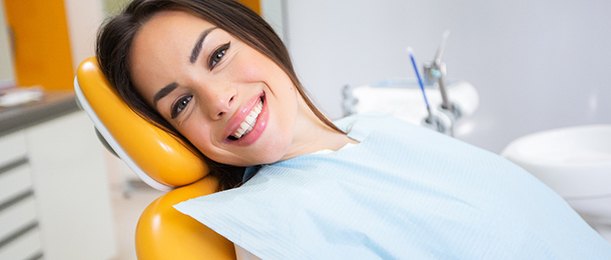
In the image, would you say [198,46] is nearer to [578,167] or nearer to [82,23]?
[578,167]

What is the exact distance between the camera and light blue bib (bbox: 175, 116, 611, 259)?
0.80m

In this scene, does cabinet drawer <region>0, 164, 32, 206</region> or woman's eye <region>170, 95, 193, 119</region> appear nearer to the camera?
woman's eye <region>170, 95, 193, 119</region>

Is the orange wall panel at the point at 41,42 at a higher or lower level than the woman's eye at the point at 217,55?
lower

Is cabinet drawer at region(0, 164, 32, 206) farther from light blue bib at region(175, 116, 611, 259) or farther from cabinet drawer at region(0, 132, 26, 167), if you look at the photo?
light blue bib at region(175, 116, 611, 259)

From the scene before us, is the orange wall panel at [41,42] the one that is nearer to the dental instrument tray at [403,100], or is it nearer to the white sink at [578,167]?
the dental instrument tray at [403,100]

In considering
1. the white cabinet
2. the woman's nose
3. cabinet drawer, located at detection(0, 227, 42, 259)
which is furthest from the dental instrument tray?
cabinet drawer, located at detection(0, 227, 42, 259)

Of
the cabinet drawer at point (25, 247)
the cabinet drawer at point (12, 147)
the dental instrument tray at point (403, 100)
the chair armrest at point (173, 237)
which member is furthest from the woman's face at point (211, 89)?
the cabinet drawer at point (25, 247)

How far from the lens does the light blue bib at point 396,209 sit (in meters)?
0.80

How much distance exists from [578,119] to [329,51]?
3.58ft

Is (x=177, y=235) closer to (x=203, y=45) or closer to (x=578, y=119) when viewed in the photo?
(x=203, y=45)

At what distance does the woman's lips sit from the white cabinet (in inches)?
52.4

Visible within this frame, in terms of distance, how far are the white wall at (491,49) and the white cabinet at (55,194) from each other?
42.1 inches

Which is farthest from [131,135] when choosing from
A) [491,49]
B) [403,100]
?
[491,49]

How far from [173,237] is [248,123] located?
0.21m
